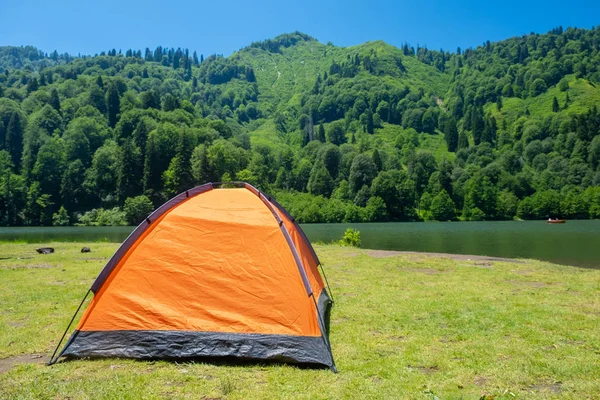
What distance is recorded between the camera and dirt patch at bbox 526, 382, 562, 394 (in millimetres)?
5406

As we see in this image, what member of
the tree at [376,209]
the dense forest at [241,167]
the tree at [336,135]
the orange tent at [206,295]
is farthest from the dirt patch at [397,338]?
the tree at [336,135]

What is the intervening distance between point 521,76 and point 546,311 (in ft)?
723

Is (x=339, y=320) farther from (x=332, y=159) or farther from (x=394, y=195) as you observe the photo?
(x=332, y=159)

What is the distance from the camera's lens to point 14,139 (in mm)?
119625

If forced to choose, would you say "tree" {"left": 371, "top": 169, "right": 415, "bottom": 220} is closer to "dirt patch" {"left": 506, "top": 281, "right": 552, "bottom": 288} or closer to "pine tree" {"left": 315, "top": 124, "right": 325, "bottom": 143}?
"pine tree" {"left": 315, "top": 124, "right": 325, "bottom": 143}

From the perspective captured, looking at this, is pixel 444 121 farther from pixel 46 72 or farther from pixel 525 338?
pixel 525 338

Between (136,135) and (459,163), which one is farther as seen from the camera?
(459,163)

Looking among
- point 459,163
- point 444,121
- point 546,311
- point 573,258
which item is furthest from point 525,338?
point 444,121

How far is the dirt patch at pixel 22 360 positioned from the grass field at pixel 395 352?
0.09 ft

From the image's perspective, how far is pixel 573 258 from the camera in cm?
2512

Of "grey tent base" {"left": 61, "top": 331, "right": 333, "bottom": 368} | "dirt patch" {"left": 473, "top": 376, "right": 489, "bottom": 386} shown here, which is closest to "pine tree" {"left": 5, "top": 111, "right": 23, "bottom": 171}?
"grey tent base" {"left": 61, "top": 331, "right": 333, "bottom": 368}

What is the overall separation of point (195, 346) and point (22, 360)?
2.68m

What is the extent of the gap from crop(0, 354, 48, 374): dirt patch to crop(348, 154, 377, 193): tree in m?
101

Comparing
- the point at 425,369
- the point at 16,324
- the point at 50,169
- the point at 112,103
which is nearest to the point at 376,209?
the point at 50,169
